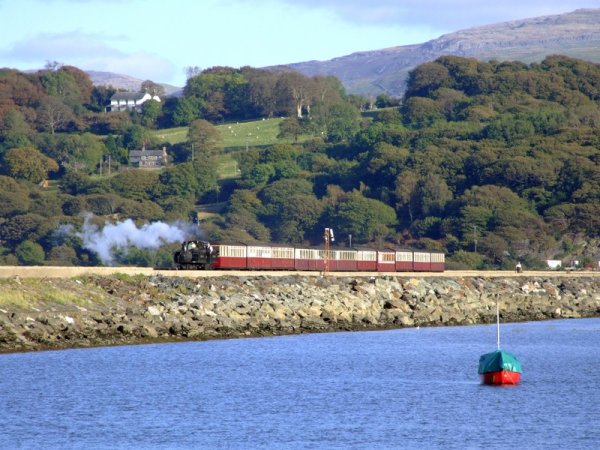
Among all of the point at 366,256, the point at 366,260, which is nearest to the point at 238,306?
the point at 366,260

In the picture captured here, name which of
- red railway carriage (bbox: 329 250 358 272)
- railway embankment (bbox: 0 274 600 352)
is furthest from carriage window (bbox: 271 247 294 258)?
railway embankment (bbox: 0 274 600 352)

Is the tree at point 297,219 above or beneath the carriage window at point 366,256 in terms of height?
beneath

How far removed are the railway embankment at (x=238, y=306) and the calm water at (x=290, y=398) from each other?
5.05ft

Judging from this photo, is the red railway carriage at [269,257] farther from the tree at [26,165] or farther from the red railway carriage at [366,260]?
the tree at [26,165]

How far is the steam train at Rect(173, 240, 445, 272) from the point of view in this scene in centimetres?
7875

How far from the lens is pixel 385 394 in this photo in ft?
151

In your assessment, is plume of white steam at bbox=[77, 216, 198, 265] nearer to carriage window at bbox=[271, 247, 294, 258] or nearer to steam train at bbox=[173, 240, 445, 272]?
steam train at bbox=[173, 240, 445, 272]

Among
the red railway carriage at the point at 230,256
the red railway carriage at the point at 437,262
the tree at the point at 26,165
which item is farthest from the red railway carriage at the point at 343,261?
the tree at the point at 26,165

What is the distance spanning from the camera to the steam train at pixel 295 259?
258 feet

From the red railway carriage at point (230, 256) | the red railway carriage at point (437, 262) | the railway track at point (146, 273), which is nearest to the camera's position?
the railway track at point (146, 273)

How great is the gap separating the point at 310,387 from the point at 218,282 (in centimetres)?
2297

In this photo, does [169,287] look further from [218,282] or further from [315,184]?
[315,184]

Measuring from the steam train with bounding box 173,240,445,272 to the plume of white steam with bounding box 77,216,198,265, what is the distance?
93.9 feet

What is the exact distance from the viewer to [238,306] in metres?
64.8
